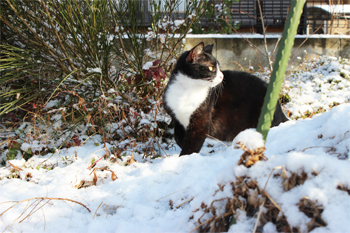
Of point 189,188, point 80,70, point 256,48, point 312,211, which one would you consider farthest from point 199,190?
point 256,48

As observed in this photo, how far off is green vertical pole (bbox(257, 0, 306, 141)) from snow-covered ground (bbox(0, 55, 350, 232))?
8cm

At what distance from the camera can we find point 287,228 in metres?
0.81

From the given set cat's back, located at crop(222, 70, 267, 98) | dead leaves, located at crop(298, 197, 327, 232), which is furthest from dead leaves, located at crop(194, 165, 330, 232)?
cat's back, located at crop(222, 70, 267, 98)

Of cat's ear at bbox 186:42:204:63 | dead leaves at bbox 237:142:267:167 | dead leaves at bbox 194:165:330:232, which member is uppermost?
cat's ear at bbox 186:42:204:63

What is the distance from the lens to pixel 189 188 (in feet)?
4.44

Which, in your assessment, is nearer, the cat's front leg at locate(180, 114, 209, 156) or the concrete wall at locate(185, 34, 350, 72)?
the cat's front leg at locate(180, 114, 209, 156)

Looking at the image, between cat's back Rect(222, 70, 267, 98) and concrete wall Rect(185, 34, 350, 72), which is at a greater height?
concrete wall Rect(185, 34, 350, 72)

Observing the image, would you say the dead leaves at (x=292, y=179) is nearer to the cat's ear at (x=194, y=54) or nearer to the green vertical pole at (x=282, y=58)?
the green vertical pole at (x=282, y=58)

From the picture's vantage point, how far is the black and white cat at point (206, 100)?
2.32 m

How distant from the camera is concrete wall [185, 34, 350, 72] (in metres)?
4.76

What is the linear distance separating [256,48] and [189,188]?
13.7 ft

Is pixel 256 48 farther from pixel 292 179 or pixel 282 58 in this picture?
pixel 292 179

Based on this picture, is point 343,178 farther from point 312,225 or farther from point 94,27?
point 94,27

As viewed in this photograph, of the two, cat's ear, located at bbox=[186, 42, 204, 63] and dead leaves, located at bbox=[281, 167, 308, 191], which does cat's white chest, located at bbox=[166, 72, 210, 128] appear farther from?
dead leaves, located at bbox=[281, 167, 308, 191]
